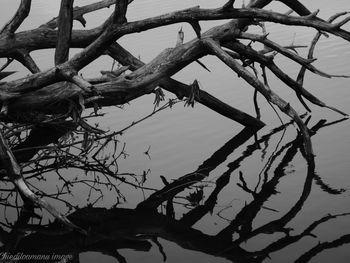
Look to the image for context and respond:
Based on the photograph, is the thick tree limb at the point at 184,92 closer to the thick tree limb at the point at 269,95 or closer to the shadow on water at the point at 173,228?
the thick tree limb at the point at 269,95

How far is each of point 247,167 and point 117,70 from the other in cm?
193

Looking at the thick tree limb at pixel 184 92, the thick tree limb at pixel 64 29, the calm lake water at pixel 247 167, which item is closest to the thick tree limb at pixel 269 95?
the calm lake water at pixel 247 167

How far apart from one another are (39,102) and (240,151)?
2.64 m

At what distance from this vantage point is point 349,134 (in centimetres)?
674

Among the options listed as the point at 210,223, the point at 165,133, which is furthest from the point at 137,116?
the point at 210,223

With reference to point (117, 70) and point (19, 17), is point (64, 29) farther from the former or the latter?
point (19, 17)

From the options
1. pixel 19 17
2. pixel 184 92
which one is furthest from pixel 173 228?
pixel 19 17

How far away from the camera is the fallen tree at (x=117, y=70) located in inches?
199

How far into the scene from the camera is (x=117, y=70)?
6.04m

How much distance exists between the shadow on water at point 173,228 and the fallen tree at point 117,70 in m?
0.42

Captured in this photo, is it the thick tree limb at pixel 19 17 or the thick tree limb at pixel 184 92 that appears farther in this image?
the thick tree limb at pixel 184 92

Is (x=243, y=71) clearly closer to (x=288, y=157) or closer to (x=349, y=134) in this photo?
(x=288, y=157)

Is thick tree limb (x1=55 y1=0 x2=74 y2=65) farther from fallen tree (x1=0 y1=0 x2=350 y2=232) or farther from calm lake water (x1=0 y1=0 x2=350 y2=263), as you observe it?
calm lake water (x1=0 y1=0 x2=350 y2=263)

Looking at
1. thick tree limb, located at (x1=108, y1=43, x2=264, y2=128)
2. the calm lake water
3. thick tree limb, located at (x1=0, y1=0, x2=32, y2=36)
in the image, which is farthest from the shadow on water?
thick tree limb, located at (x1=0, y1=0, x2=32, y2=36)
